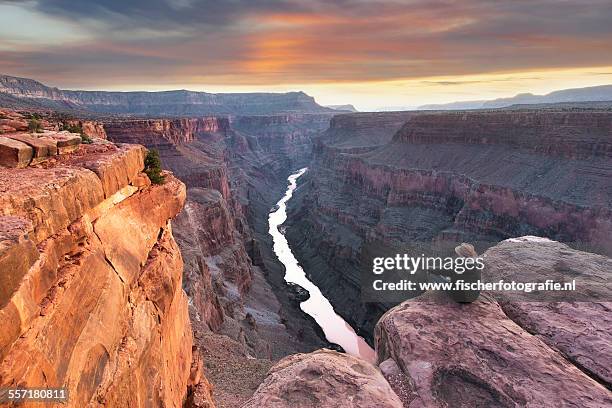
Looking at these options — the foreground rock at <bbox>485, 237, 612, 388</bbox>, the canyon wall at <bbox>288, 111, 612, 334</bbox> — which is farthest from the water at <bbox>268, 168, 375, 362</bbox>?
the foreground rock at <bbox>485, 237, 612, 388</bbox>

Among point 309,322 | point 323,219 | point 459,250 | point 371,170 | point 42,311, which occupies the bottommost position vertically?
point 309,322

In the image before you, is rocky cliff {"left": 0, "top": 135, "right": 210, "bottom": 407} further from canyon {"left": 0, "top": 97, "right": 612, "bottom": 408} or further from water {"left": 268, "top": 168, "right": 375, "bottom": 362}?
water {"left": 268, "top": 168, "right": 375, "bottom": 362}

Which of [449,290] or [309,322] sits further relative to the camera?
[309,322]

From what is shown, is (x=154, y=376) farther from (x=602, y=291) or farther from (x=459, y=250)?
(x=602, y=291)

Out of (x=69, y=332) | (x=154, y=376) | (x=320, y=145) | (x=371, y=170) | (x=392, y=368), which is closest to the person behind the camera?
(x=69, y=332)

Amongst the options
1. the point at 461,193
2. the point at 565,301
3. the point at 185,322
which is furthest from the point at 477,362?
the point at 461,193

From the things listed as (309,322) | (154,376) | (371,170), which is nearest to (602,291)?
(154,376)

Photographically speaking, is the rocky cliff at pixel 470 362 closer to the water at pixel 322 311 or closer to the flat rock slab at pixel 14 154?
the flat rock slab at pixel 14 154
